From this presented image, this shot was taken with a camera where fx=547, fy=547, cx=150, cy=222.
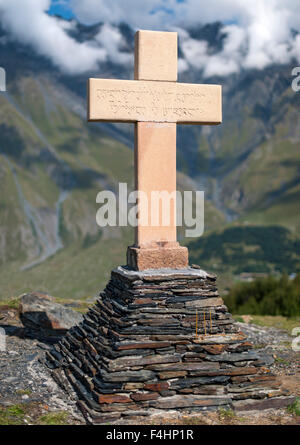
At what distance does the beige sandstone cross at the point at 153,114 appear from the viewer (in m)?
10.9

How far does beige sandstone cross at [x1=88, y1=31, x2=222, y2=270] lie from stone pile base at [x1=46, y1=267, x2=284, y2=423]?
658 millimetres

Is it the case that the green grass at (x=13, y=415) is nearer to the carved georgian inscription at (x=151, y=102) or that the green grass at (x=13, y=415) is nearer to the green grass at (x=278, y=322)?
the carved georgian inscription at (x=151, y=102)

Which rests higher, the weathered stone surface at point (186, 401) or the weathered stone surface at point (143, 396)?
the weathered stone surface at point (143, 396)

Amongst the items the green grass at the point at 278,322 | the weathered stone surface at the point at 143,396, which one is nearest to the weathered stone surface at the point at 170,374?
the weathered stone surface at the point at 143,396

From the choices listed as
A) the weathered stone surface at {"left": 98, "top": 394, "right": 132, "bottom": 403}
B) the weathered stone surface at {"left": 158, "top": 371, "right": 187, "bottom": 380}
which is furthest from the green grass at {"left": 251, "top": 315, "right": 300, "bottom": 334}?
the weathered stone surface at {"left": 98, "top": 394, "right": 132, "bottom": 403}

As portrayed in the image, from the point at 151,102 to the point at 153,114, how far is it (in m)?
0.25

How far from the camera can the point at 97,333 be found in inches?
420

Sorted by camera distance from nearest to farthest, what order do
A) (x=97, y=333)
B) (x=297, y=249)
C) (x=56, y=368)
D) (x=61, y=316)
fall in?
(x=97, y=333) < (x=56, y=368) < (x=61, y=316) < (x=297, y=249)

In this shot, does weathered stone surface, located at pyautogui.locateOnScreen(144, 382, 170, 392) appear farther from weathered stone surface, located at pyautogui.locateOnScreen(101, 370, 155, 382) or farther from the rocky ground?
the rocky ground

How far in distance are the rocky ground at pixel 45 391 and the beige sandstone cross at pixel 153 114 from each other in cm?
297
